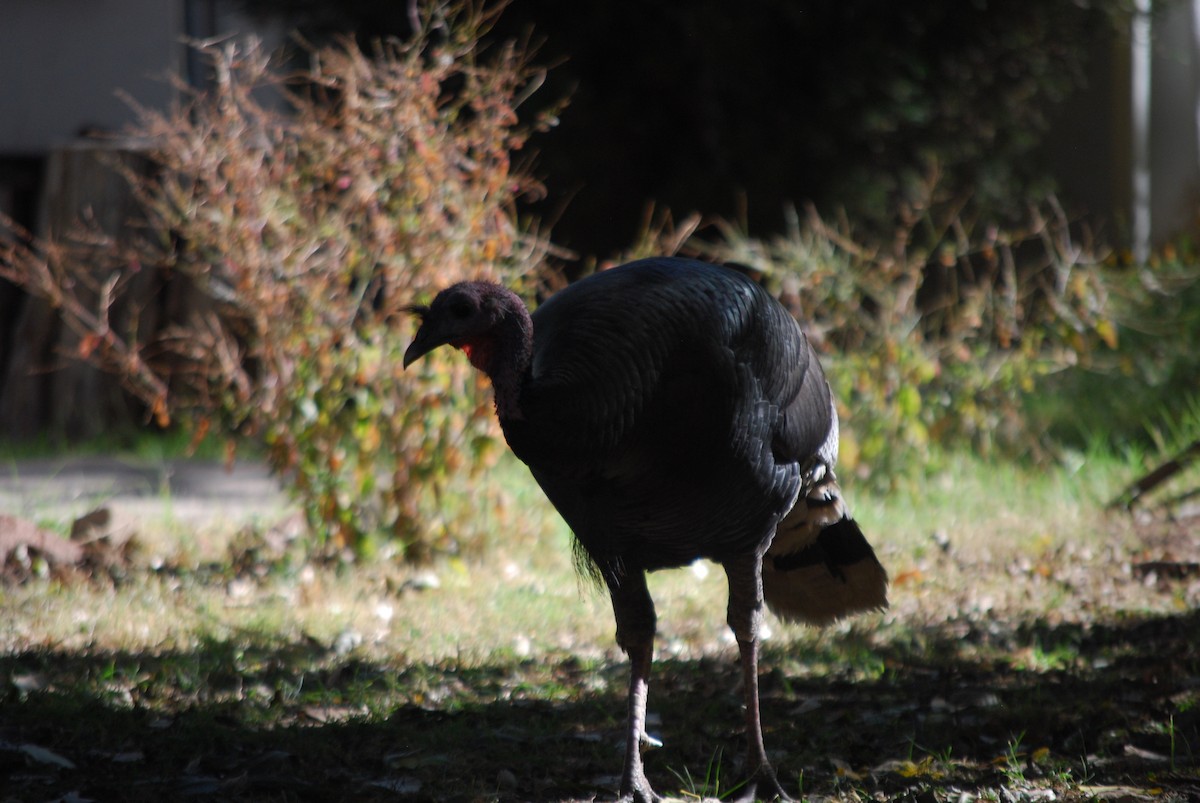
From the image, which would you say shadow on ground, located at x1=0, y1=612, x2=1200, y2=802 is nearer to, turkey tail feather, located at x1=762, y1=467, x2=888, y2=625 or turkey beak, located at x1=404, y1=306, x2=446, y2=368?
turkey tail feather, located at x1=762, y1=467, x2=888, y2=625

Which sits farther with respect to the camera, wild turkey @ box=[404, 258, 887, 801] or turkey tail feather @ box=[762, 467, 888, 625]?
turkey tail feather @ box=[762, 467, 888, 625]

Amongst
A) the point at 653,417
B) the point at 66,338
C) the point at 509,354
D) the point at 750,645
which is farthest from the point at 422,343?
the point at 66,338

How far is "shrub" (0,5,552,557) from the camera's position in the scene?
4969 millimetres

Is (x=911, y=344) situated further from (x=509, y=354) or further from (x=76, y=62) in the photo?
(x=76, y=62)

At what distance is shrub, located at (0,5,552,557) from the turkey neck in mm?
2000

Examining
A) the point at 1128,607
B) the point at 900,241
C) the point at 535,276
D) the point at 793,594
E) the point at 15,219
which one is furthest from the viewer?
the point at 15,219

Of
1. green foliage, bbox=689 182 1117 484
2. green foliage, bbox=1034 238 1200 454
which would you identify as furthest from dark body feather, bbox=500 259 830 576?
green foliage, bbox=1034 238 1200 454

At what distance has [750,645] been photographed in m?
3.62

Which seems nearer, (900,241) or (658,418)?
(658,418)

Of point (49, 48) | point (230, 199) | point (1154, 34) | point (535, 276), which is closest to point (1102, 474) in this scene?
point (535, 276)

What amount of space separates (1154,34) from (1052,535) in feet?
14.5

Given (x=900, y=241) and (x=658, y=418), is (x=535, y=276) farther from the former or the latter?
(x=658, y=418)

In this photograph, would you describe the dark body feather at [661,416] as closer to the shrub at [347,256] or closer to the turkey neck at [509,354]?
the turkey neck at [509,354]

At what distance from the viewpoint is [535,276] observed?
18.7 ft
